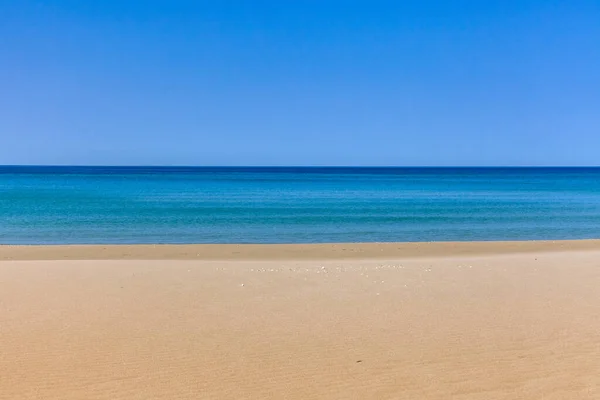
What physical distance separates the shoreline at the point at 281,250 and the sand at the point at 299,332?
11.8 ft

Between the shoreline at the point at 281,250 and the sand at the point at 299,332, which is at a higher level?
the sand at the point at 299,332

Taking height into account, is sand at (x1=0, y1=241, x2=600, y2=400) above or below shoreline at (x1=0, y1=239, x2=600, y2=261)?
above

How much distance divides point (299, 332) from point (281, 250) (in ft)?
36.3

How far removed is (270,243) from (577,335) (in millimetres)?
14635

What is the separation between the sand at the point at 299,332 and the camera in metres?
5.87

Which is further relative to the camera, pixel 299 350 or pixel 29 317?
pixel 29 317

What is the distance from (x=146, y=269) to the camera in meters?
13.1

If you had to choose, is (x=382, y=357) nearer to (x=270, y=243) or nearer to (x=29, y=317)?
(x=29, y=317)

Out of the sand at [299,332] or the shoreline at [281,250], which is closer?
the sand at [299,332]

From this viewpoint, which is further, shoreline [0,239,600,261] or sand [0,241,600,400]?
shoreline [0,239,600,261]

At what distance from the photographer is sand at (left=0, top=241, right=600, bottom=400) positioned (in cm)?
587

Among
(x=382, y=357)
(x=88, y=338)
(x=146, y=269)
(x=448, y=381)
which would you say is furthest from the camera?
(x=146, y=269)

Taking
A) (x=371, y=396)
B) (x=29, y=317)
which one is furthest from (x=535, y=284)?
(x=29, y=317)

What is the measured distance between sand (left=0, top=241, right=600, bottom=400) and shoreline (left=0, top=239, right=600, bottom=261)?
11.8 ft
